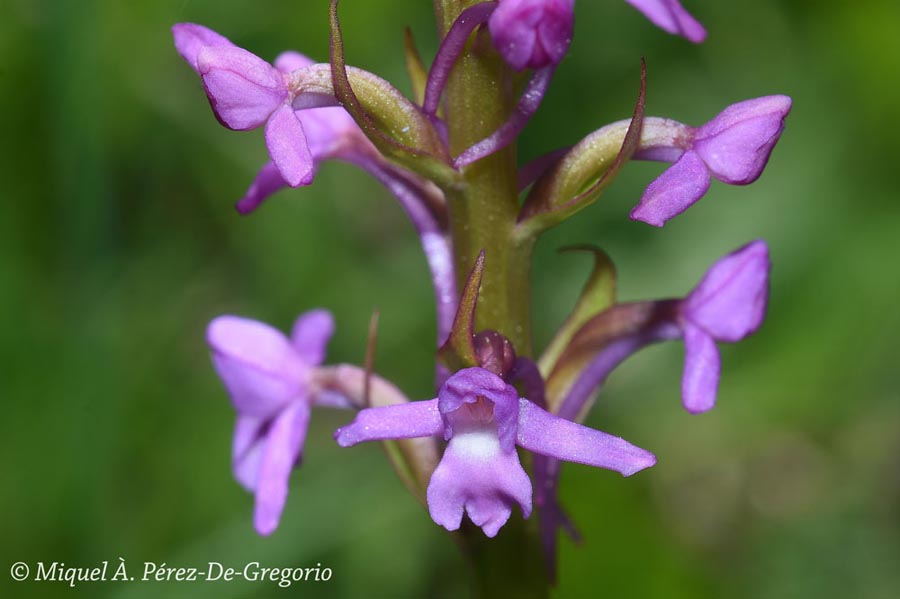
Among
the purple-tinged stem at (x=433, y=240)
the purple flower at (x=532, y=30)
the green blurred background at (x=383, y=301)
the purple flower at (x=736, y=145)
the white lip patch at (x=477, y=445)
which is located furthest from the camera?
the green blurred background at (x=383, y=301)

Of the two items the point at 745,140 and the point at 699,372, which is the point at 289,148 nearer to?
the point at 745,140

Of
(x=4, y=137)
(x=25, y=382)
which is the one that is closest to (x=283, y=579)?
(x=25, y=382)

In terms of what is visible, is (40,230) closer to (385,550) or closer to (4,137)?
(4,137)

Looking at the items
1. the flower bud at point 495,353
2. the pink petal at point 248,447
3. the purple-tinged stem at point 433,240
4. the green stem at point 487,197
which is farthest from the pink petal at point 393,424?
the pink petal at point 248,447

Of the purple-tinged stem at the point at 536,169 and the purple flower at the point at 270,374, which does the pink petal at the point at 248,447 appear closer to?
the purple flower at the point at 270,374

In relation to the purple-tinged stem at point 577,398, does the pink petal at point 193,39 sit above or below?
above

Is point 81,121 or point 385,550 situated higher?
point 81,121
